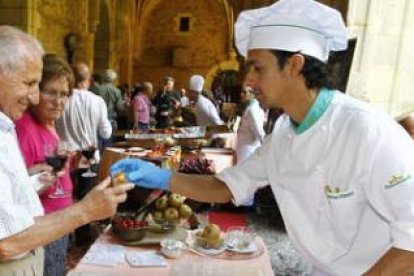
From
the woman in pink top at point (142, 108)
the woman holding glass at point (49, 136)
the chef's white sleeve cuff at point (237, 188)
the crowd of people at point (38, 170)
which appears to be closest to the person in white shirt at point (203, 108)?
the woman in pink top at point (142, 108)

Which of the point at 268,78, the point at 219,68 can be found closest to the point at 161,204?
the point at 268,78

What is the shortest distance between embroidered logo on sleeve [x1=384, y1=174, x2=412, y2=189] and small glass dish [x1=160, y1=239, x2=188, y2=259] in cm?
111

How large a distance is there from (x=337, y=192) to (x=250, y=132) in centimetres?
387

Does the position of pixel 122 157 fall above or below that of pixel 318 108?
below

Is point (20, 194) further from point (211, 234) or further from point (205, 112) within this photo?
point (205, 112)

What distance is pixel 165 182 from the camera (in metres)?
2.01

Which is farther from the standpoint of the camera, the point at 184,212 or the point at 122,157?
the point at 122,157

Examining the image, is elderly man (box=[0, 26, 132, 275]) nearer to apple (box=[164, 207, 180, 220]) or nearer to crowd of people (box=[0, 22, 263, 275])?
crowd of people (box=[0, 22, 263, 275])

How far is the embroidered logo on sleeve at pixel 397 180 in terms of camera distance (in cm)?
124

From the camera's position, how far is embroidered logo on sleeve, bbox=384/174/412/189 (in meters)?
1.24

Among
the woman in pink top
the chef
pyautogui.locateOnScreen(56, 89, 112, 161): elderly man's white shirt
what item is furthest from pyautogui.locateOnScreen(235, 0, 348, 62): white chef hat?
the woman in pink top

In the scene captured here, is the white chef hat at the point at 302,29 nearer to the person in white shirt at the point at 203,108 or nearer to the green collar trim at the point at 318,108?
the green collar trim at the point at 318,108

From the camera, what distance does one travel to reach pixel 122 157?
479 cm

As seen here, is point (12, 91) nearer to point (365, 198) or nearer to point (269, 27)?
point (269, 27)
